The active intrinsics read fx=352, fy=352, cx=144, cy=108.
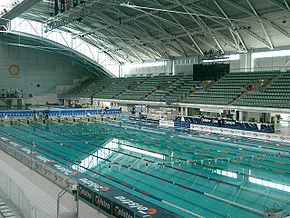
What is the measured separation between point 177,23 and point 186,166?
19.2 m

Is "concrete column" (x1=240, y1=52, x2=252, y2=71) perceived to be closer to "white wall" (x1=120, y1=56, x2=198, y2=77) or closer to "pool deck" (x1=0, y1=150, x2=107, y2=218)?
"white wall" (x1=120, y1=56, x2=198, y2=77)

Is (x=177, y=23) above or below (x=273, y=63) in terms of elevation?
above

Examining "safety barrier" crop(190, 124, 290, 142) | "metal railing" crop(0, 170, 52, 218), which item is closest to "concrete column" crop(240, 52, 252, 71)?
"safety barrier" crop(190, 124, 290, 142)

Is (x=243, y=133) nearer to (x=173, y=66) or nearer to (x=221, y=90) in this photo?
(x=221, y=90)

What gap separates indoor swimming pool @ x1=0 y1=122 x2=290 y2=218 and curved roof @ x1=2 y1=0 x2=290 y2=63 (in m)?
8.55

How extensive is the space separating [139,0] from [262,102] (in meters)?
13.2

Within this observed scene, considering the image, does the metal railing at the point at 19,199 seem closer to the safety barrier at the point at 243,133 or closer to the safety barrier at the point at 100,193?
the safety barrier at the point at 100,193

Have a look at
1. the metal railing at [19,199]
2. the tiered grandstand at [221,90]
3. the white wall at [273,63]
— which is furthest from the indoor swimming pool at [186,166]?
the white wall at [273,63]

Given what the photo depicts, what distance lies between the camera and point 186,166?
16.6 metres

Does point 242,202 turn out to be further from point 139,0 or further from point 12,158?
point 139,0

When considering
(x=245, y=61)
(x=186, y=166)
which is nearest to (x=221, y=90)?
(x=245, y=61)

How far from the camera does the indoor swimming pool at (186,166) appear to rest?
11422 millimetres

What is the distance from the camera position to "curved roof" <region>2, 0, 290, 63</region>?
2662cm

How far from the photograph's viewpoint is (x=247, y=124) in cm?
2675
